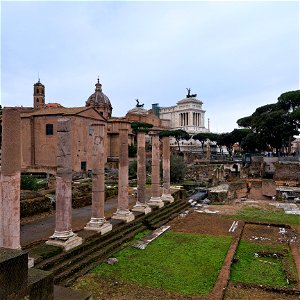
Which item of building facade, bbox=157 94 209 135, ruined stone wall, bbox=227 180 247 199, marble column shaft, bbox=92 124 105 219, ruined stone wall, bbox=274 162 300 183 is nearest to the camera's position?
marble column shaft, bbox=92 124 105 219

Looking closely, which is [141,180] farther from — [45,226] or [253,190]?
[253,190]

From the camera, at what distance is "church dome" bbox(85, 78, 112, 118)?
2261 inches

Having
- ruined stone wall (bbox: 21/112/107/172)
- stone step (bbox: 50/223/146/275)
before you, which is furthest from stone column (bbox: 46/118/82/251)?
ruined stone wall (bbox: 21/112/107/172)

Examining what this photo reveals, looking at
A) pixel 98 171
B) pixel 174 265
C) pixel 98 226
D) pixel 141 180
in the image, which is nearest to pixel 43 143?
pixel 141 180

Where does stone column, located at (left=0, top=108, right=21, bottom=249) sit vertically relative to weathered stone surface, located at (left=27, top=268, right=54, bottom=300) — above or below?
above

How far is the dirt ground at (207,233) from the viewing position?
717 centimetres

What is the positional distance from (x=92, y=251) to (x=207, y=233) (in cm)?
522

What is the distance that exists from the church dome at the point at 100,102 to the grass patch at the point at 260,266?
48.1 meters

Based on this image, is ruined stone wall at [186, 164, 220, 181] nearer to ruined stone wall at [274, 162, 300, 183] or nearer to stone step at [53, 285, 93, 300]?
ruined stone wall at [274, 162, 300, 183]

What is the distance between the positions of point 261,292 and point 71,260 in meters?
4.63

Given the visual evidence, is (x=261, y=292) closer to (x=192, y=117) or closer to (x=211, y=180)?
(x=211, y=180)

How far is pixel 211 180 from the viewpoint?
31891 millimetres

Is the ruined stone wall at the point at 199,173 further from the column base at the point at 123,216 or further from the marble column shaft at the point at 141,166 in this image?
Result: the column base at the point at 123,216

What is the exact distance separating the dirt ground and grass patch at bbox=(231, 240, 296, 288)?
0.56 metres
